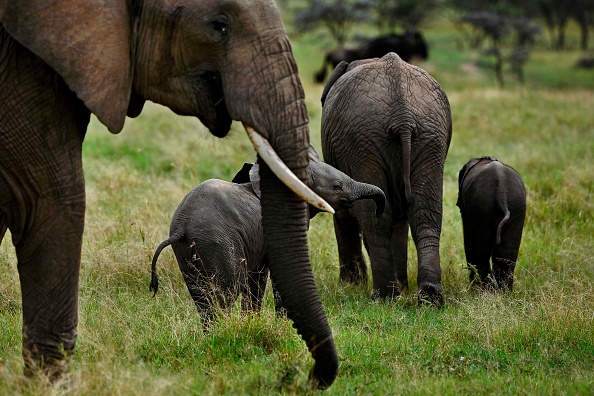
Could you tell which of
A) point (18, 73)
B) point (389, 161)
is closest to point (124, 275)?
point (389, 161)

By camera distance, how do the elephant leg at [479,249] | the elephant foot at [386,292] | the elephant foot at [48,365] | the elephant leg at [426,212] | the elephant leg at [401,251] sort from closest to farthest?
the elephant foot at [48,365], the elephant leg at [426,212], the elephant foot at [386,292], the elephant leg at [401,251], the elephant leg at [479,249]

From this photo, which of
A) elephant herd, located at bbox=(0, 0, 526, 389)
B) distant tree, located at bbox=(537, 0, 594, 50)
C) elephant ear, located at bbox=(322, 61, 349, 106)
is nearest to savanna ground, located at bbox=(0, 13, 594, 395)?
elephant herd, located at bbox=(0, 0, 526, 389)

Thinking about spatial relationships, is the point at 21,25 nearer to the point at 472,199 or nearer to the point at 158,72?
the point at 158,72

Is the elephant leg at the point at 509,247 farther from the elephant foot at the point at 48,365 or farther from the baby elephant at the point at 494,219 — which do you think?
the elephant foot at the point at 48,365

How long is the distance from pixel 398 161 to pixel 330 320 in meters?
1.50

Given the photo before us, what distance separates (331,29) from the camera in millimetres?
39625

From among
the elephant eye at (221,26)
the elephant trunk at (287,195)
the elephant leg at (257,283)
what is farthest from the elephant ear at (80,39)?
the elephant leg at (257,283)

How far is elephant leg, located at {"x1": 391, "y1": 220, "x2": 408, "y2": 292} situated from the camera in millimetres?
7762

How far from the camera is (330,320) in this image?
22.0 ft

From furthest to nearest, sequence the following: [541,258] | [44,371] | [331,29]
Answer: [331,29] → [541,258] → [44,371]

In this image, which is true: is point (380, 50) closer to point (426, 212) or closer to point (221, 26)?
point (426, 212)

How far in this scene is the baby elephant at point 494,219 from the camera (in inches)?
308

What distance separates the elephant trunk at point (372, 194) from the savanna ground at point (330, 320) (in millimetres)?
737

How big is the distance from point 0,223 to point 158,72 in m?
1.15
